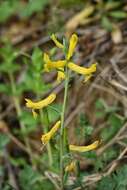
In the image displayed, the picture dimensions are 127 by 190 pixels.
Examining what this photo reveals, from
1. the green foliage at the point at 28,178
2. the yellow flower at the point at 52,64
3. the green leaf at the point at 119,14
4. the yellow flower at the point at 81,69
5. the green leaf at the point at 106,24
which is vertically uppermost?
the yellow flower at the point at 52,64

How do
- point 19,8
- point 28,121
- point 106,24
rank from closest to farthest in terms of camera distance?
1. point 28,121
2. point 106,24
3. point 19,8

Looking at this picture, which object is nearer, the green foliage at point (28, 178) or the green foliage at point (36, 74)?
the green foliage at point (28, 178)

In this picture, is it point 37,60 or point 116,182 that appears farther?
point 37,60

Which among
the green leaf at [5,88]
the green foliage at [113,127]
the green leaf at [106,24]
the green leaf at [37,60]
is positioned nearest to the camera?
the green leaf at [37,60]

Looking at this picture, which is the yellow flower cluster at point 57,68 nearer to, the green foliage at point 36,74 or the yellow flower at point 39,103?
the yellow flower at point 39,103

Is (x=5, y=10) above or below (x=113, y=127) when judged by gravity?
above

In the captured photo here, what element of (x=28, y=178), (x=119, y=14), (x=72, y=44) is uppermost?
(x=72, y=44)

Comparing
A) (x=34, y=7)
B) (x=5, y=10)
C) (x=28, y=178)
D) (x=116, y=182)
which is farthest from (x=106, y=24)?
(x=116, y=182)

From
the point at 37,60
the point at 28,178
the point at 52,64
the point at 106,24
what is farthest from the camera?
the point at 106,24

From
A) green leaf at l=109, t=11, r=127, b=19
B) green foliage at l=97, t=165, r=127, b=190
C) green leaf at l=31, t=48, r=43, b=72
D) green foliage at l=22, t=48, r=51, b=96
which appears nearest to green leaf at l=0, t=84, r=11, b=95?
green foliage at l=22, t=48, r=51, b=96

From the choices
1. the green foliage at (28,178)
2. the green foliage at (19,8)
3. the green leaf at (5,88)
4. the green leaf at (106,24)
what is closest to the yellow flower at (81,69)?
the green foliage at (28,178)

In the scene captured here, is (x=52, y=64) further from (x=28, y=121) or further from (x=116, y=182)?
(x=28, y=121)
